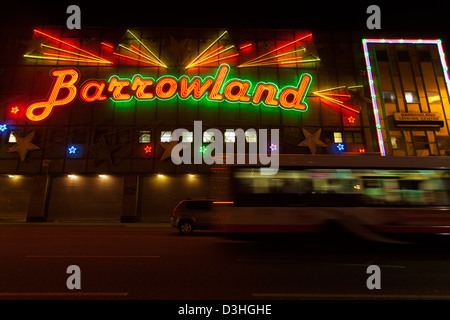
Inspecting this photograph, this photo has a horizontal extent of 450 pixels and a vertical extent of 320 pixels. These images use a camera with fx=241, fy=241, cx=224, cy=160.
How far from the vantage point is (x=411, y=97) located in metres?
21.3

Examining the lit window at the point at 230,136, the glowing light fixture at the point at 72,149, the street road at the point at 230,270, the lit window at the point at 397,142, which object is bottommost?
the street road at the point at 230,270

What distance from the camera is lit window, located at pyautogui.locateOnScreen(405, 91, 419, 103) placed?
21234mm

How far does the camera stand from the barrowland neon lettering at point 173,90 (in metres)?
20.1

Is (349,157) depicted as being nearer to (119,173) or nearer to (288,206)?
(288,206)

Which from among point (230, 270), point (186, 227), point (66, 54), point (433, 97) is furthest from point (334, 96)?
point (66, 54)

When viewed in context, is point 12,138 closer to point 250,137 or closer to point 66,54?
point 66,54

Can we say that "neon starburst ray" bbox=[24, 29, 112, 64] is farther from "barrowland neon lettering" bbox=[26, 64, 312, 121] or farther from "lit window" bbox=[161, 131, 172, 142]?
"lit window" bbox=[161, 131, 172, 142]

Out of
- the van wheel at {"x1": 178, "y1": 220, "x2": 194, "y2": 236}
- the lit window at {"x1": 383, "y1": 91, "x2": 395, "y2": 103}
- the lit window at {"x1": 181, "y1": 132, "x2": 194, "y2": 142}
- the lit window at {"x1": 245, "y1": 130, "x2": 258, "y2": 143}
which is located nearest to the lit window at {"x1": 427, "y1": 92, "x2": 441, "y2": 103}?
the lit window at {"x1": 383, "y1": 91, "x2": 395, "y2": 103}

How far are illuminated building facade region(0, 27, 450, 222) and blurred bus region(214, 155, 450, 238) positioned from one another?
1228 cm

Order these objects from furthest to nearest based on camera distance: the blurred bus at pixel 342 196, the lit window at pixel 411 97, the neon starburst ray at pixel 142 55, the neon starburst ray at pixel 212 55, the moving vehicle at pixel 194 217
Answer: the neon starburst ray at pixel 212 55, the neon starburst ray at pixel 142 55, the lit window at pixel 411 97, the moving vehicle at pixel 194 217, the blurred bus at pixel 342 196

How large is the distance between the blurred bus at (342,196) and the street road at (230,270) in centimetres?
63

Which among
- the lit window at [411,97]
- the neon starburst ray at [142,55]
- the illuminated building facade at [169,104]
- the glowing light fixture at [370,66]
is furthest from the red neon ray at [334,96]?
the neon starburst ray at [142,55]

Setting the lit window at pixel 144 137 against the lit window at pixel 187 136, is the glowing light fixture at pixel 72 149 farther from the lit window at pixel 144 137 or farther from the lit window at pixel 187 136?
the lit window at pixel 187 136

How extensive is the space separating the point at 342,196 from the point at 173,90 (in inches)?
664
